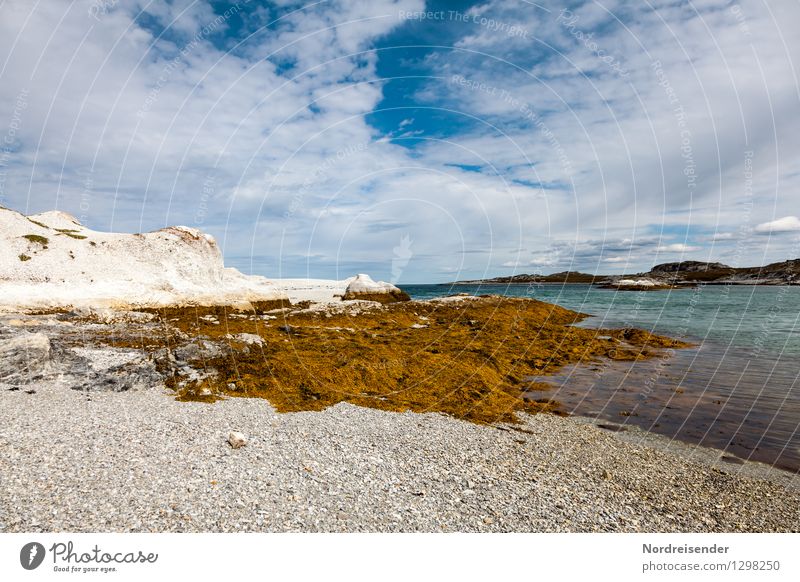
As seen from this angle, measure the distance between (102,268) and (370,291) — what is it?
34391 mm

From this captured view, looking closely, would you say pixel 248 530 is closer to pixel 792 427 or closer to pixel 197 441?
pixel 197 441

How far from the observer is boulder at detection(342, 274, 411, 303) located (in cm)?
6169

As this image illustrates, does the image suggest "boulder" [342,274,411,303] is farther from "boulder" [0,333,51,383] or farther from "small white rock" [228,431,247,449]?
"small white rock" [228,431,247,449]

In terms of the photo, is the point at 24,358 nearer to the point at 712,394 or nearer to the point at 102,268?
the point at 102,268

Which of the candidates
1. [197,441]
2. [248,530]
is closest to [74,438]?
[197,441]

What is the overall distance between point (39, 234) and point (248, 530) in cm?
4834

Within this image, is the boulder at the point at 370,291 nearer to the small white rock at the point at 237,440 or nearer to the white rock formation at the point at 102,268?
the white rock formation at the point at 102,268

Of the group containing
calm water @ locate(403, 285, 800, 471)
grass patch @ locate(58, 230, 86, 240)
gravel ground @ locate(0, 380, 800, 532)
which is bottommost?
calm water @ locate(403, 285, 800, 471)

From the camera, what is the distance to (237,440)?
11023mm

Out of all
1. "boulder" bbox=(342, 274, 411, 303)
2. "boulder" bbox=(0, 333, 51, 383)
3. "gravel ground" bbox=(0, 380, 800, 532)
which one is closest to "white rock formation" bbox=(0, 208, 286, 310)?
"boulder" bbox=(342, 274, 411, 303)

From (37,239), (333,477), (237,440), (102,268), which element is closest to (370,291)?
(102,268)

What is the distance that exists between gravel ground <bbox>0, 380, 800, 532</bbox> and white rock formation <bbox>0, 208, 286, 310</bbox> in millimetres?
24280

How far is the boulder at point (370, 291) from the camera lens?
61.7 meters

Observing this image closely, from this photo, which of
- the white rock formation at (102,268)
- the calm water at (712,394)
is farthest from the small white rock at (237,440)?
the white rock formation at (102,268)
